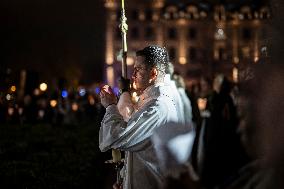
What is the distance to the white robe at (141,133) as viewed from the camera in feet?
12.5

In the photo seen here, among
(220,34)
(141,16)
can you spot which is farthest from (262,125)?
(141,16)

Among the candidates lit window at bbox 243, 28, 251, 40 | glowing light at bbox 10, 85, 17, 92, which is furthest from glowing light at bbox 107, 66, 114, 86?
glowing light at bbox 10, 85, 17, 92

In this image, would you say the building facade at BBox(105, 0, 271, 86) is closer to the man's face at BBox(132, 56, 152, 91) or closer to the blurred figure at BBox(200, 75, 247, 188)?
the man's face at BBox(132, 56, 152, 91)

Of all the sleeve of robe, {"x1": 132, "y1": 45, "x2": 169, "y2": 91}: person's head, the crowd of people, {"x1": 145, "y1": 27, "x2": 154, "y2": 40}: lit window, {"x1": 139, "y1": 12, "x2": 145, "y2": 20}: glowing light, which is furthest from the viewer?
{"x1": 139, "y1": 12, "x2": 145, "y2": 20}: glowing light

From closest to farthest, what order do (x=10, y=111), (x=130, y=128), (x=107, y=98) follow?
(x=130, y=128) → (x=107, y=98) → (x=10, y=111)

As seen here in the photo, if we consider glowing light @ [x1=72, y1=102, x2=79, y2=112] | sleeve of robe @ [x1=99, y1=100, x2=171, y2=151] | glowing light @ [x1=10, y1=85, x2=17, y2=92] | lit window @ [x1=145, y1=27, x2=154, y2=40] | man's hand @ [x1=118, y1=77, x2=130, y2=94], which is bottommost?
sleeve of robe @ [x1=99, y1=100, x2=171, y2=151]

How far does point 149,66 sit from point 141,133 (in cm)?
63

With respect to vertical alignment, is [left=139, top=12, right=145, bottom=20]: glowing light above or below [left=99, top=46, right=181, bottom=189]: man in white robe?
above

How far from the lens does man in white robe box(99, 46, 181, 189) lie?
3.81 m

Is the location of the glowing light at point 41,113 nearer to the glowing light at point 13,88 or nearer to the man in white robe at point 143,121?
the glowing light at point 13,88

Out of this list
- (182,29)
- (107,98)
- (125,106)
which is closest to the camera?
(107,98)

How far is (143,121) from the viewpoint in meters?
3.80

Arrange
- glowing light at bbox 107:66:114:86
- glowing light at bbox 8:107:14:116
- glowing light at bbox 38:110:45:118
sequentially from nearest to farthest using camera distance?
glowing light at bbox 8:107:14:116, glowing light at bbox 38:110:45:118, glowing light at bbox 107:66:114:86

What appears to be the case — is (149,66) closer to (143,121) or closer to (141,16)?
(143,121)
